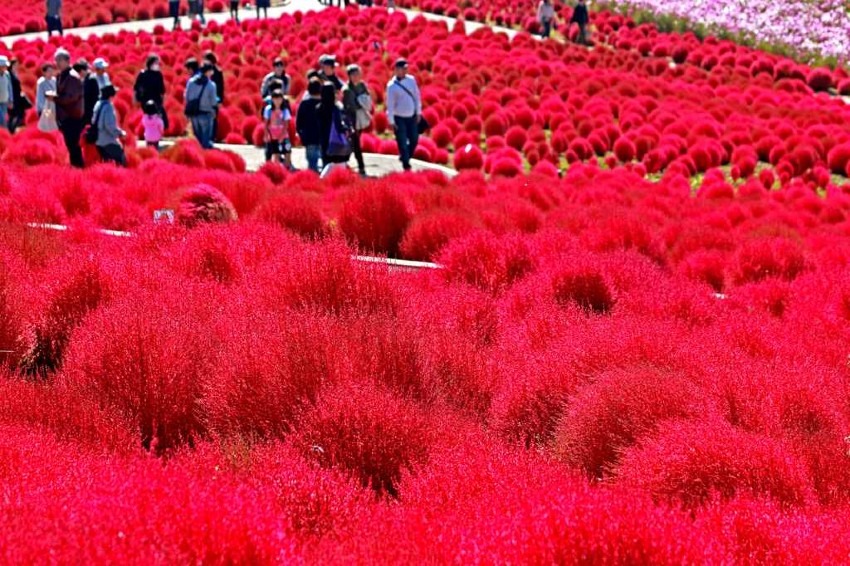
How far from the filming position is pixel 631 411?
16.2 feet

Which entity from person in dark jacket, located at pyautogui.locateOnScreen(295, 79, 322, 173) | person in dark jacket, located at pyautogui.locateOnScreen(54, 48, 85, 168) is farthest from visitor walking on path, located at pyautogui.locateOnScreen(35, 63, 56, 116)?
person in dark jacket, located at pyautogui.locateOnScreen(295, 79, 322, 173)

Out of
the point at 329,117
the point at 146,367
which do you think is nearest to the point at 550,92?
the point at 329,117

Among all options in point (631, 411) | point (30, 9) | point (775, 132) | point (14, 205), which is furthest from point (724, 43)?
point (631, 411)

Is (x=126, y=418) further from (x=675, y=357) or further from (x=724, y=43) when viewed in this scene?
(x=724, y=43)

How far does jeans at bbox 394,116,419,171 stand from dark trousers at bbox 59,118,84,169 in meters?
4.29

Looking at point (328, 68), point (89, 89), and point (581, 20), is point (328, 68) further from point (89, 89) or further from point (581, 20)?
point (581, 20)

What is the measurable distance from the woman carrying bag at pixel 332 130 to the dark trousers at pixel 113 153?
2413mm

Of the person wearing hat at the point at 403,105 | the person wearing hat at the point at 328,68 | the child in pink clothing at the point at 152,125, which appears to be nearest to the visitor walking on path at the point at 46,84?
the child in pink clothing at the point at 152,125

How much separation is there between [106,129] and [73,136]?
1.27ft

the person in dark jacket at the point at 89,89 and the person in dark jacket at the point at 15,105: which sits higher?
the person in dark jacket at the point at 89,89

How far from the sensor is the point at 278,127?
51.6ft

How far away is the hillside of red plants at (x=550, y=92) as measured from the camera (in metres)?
19.7

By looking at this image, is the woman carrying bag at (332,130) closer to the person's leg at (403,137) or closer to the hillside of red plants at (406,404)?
the person's leg at (403,137)

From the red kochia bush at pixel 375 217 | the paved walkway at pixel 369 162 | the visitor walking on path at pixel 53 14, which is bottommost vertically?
the paved walkway at pixel 369 162
